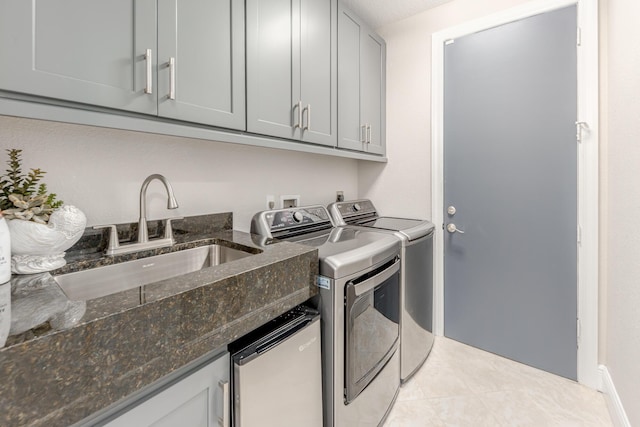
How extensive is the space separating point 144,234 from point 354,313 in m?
0.96

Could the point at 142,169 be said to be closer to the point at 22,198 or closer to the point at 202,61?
the point at 22,198

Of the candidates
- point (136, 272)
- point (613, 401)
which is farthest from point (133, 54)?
point (613, 401)

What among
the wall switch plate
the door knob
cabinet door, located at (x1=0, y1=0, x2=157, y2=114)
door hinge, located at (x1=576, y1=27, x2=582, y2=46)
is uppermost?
door hinge, located at (x1=576, y1=27, x2=582, y2=46)

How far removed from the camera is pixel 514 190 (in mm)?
1923

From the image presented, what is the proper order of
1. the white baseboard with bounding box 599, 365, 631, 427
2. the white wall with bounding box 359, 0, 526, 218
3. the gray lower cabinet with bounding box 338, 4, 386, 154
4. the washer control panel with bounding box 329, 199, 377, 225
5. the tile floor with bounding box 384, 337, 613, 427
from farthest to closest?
the white wall with bounding box 359, 0, 526, 218 < the washer control panel with bounding box 329, 199, 377, 225 < the gray lower cabinet with bounding box 338, 4, 386, 154 < the tile floor with bounding box 384, 337, 613, 427 < the white baseboard with bounding box 599, 365, 631, 427

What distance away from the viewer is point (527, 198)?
188 cm

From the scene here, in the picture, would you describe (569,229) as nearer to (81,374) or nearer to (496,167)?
(496,167)

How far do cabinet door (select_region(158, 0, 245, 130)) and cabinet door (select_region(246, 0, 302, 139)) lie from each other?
55 millimetres

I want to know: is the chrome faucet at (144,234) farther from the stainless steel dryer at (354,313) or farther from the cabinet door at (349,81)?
the cabinet door at (349,81)

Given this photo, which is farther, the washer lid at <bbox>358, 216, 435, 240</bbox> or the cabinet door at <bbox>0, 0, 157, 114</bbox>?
the washer lid at <bbox>358, 216, 435, 240</bbox>

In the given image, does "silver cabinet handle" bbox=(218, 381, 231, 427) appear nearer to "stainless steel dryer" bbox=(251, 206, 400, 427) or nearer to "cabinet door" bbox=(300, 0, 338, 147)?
"stainless steel dryer" bbox=(251, 206, 400, 427)

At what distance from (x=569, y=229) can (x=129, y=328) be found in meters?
2.32

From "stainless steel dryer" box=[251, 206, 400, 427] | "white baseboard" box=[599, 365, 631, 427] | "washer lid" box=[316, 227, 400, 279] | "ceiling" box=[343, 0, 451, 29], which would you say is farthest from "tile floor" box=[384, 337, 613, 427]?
"ceiling" box=[343, 0, 451, 29]

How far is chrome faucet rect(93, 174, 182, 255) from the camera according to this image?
3.56 ft
